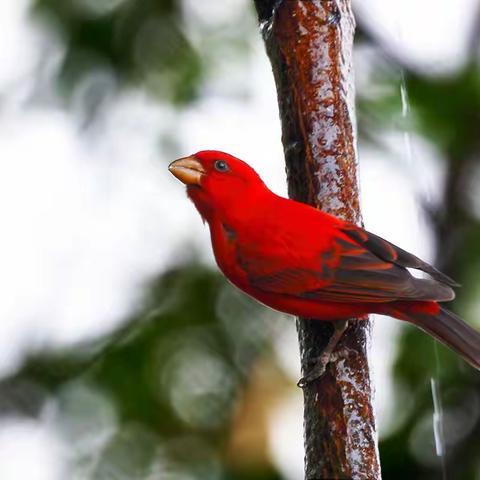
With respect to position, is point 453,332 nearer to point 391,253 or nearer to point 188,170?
point 391,253

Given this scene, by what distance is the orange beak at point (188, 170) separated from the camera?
4.65 meters

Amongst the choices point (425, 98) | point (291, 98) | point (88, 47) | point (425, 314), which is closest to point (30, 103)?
point (88, 47)

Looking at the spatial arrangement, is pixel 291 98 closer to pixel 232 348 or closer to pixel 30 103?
pixel 232 348

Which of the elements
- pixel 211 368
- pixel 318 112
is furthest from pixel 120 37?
pixel 318 112

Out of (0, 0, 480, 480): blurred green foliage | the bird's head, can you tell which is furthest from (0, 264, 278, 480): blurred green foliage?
the bird's head

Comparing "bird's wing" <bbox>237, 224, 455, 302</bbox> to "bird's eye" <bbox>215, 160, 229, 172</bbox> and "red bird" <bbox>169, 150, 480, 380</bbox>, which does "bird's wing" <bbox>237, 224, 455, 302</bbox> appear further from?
"bird's eye" <bbox>215, 160, 229, 172</bbox>

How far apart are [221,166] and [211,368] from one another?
1.43 metres

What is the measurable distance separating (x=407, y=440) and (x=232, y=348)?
971 millimetres

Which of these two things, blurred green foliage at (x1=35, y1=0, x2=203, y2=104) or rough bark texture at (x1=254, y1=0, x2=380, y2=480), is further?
blurred green foliage at (x1=35, y1=0, x2=203, y2=104)

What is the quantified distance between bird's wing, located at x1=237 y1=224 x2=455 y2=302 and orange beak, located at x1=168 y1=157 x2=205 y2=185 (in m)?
0.35

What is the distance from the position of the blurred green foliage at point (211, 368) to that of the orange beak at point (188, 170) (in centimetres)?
100

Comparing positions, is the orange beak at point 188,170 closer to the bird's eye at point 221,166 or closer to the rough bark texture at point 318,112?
the bird's eye at point 221,166

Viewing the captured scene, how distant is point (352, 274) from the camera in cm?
453

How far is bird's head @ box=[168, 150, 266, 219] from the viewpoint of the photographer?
4684mm
